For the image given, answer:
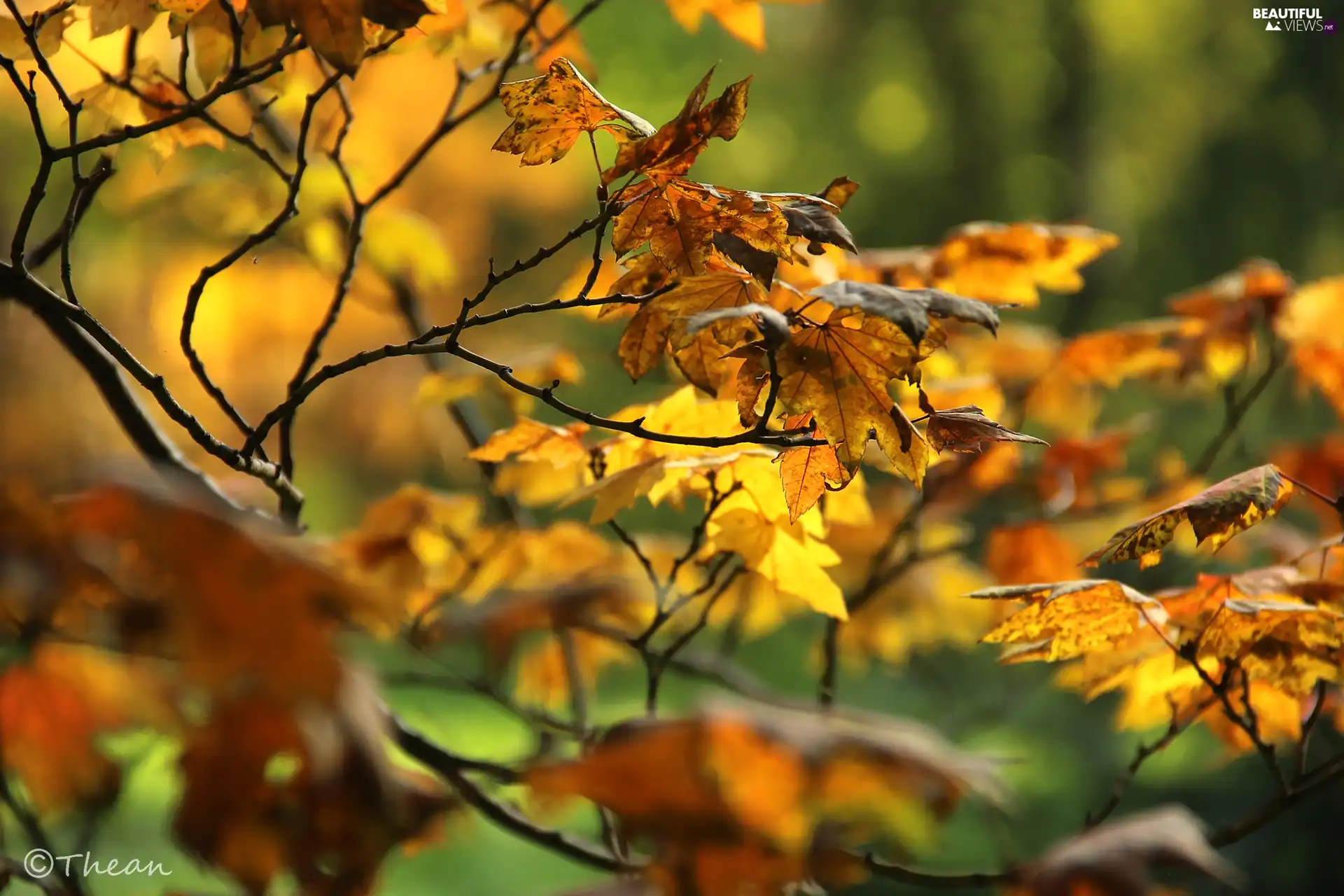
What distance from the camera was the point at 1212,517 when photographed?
653mm

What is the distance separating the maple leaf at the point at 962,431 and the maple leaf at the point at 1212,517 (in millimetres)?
112

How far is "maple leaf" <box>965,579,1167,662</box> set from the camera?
68cm

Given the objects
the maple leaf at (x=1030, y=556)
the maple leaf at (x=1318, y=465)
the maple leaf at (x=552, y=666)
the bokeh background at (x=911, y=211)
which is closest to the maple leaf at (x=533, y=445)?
the maple leaf at (x=552, y=666)

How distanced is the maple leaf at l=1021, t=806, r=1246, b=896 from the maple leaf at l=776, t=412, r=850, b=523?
258 millimetres

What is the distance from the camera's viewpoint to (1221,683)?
703mm

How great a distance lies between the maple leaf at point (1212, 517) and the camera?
650 mm

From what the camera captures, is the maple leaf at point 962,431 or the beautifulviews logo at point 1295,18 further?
the beautifulviews logo at point 1295,18

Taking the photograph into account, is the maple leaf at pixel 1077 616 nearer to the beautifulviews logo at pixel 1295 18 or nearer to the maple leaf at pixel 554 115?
the maple leaf at pixel 554 115

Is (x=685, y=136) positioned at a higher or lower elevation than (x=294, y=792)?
higher

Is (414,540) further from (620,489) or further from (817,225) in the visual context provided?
(817,225)

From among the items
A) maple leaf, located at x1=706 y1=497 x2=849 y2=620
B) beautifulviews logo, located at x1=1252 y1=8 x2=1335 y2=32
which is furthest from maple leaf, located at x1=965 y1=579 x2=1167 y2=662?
beautifulviews logo, located at x1=1252 y1=8 x2=1335 y2=32

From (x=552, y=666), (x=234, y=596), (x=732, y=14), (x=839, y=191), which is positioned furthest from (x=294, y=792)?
(x=552, y=666)

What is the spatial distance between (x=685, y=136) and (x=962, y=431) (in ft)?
0.84

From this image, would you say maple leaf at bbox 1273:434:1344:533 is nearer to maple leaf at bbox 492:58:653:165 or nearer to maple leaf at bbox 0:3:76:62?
maple leaf at bbox 492:58:653:165
